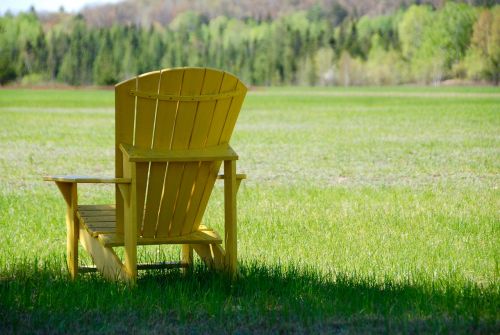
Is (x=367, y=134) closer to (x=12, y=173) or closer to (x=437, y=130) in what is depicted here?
(x=437, y=130)

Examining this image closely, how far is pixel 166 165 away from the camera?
460cm

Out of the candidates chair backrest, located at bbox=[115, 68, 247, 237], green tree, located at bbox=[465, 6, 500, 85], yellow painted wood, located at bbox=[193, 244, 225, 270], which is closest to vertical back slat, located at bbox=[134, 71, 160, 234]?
chair backrest, located at bbox=[115, 68, 247, 237]

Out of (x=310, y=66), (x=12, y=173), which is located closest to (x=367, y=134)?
(x=12, y=173)

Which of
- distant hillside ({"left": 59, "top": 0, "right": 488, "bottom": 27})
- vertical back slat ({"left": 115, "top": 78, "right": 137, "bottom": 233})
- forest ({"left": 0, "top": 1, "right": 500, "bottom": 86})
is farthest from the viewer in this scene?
distant hillside ({"left": 59, "top": 0, "right": 488, "bottom": 27})

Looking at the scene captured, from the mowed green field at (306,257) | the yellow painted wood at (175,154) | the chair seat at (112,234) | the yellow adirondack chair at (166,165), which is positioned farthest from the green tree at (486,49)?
the yellow painted wood at (175,154)

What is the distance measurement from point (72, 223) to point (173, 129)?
0.93 metres

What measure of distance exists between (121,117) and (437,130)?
62.4 feet

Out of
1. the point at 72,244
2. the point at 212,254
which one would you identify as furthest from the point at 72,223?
the point at 212,254

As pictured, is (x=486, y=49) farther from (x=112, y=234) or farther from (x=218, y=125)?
(x=112, y=234)

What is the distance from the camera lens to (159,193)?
4680 millimetres

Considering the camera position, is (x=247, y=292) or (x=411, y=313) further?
(x=247, y=292)

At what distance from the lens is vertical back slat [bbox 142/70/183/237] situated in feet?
14.6

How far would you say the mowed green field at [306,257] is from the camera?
3.95 m

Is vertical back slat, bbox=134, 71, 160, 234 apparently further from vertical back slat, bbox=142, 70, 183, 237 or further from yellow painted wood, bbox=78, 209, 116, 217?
yellow painted wood, bbox=78, 209, 116, 217
